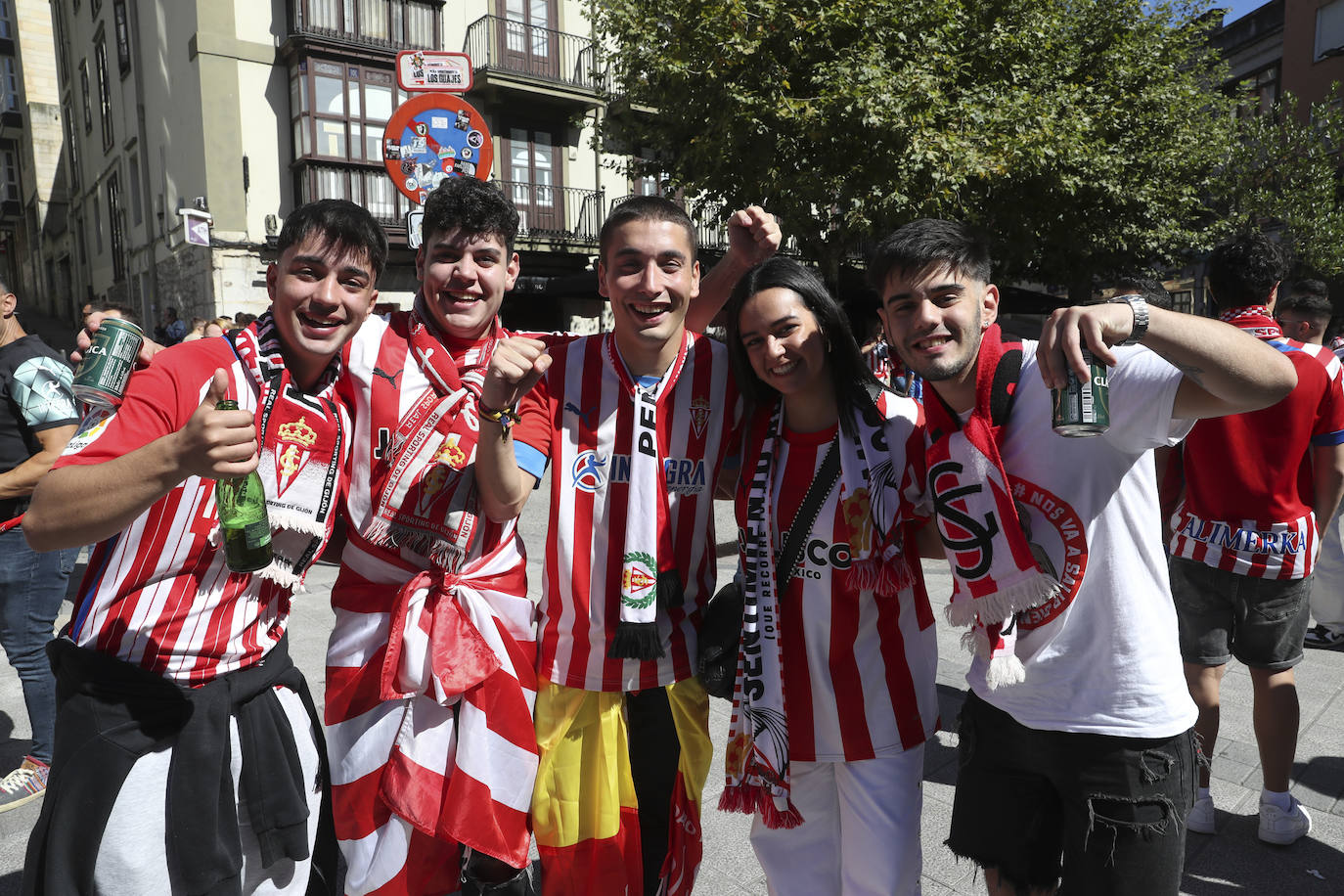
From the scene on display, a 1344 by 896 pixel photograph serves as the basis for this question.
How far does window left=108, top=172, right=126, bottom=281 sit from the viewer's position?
21.4 m

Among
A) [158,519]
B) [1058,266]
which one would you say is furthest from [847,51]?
[158,519]

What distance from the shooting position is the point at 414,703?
213cm

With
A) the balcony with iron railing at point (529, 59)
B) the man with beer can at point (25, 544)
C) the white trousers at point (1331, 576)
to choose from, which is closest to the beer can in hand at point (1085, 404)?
the man with beer can at point (25, 544)

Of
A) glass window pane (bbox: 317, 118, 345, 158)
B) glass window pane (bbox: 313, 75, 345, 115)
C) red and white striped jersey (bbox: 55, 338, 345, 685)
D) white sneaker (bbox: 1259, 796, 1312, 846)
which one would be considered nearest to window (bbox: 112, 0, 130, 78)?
glass window pane (bbox: 313, 75, 345, 115)

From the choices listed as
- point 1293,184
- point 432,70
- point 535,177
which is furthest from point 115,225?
point 1293,184

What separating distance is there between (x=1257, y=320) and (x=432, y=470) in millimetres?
2933

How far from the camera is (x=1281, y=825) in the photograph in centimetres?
303

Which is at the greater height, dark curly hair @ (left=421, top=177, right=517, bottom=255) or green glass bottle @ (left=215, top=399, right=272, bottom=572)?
dark curly hair @ (left=421, top=177, right=517, bottom=255)

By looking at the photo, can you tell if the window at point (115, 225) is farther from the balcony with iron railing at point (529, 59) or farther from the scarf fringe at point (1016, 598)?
the scarf fringe at point (1016, 598)

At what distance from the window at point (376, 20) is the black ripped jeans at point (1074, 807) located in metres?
17.9

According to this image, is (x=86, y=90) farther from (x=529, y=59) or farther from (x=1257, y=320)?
(x=1257, y=320)

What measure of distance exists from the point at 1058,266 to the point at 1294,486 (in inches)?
572

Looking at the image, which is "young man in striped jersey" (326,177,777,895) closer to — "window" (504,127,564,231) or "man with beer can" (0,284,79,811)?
"man with beer can" (0,284,79,811)

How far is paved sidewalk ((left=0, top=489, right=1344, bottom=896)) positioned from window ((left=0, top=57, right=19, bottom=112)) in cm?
3840
